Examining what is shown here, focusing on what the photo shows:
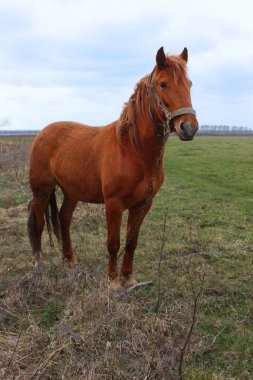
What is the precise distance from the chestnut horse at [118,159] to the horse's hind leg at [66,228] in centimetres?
1

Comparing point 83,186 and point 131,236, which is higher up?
point 83,186

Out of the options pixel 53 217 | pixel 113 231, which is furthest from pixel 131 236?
pixel 53 217

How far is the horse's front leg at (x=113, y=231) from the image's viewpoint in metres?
4.07

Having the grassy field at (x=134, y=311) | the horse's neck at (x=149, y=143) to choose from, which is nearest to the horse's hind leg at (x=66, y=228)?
the grassy field at (x=134, y=311)

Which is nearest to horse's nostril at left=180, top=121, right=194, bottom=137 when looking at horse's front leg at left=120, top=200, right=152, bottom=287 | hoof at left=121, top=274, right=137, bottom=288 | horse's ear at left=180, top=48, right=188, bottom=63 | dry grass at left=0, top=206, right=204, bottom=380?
horse's ear at left=180, top=48, right=188, bottom=63

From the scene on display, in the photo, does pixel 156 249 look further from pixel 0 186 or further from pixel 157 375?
pixel 0 186

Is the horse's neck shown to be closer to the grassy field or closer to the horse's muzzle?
the horse's muzzle

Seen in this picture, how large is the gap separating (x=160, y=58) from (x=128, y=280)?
2.53m

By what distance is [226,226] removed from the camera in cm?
747

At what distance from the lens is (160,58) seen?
3566mm

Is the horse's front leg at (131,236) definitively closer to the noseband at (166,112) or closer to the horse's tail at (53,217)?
the noseband at (166,112)

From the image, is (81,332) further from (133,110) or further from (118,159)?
(133,110)

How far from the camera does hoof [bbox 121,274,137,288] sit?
15.0ft

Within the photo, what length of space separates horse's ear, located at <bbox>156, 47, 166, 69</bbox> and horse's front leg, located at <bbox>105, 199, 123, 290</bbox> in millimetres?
1406
